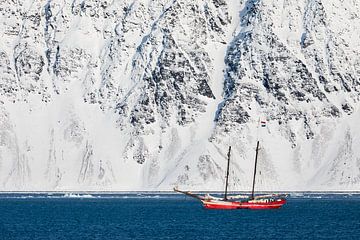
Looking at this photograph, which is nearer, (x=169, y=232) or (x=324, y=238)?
(x=324, y=238)

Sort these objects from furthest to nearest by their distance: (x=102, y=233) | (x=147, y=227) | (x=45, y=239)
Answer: (x=147, y=227) → (x=102, y=233) → (x=45, y=239)

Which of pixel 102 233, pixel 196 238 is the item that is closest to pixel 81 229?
pixel 102 233

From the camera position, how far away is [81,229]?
625 feet

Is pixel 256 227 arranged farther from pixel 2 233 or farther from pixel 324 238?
pixel 2 233

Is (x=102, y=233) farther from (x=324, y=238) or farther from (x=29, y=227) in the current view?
(x=324, y=238)

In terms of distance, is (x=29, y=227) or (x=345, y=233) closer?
(x=345, y=233)

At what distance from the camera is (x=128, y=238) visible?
17125 cm

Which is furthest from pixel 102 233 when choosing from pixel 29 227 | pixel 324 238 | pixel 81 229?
pixel 324 238

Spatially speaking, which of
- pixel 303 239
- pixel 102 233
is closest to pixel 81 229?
pixel 102 233

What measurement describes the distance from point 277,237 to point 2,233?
145 ft

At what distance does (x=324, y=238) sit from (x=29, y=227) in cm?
5458

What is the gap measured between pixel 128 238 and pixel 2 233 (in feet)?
77.9

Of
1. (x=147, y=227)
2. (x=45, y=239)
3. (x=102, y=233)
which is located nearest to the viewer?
(x=45, y=239)

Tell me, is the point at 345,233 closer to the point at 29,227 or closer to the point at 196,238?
the point at 196,238
